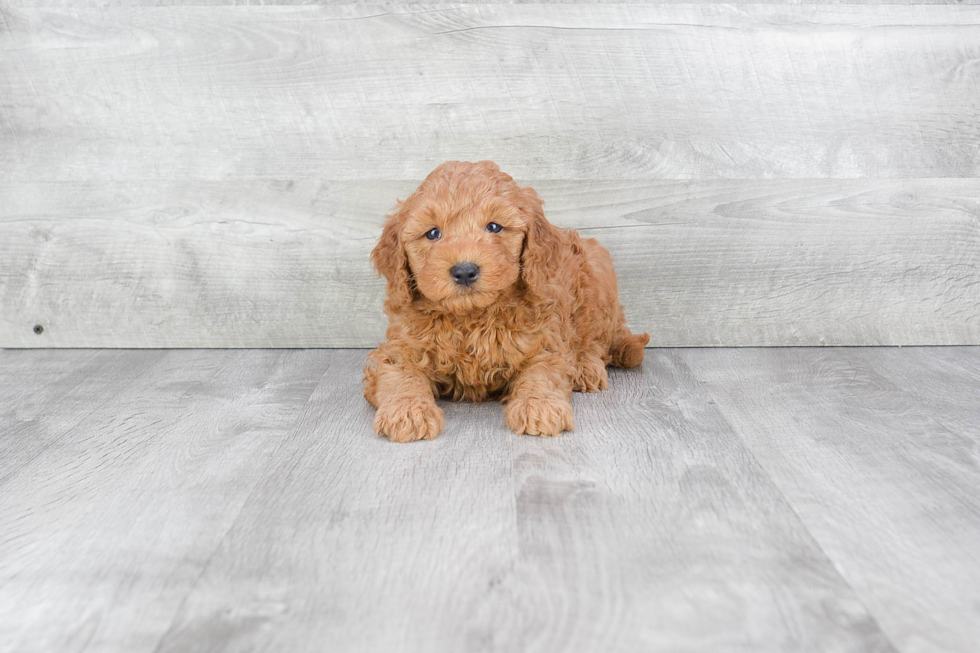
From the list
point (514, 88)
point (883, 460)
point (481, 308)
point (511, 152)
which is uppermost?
point (514, 88)

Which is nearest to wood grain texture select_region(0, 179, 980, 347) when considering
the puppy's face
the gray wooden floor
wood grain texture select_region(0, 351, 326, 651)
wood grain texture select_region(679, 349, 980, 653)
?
wood grain texture select_region(679, 349, 980, 653)

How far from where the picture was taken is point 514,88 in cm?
318

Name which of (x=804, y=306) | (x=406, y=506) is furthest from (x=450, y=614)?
(x=804, y=306)

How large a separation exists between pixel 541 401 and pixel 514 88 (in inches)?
55.6

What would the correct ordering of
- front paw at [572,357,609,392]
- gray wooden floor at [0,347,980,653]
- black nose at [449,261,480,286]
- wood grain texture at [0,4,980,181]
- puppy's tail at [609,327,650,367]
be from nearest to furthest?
1. gray wooden floor at [0,347,980,653]
2. black nose at [449,261,480,286]
3. front paw at [572,357,609,392]
4. puppy's tail at [609,327,650,367]
5. wood grain texture at [0,4,980,181]

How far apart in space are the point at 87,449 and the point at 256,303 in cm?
120

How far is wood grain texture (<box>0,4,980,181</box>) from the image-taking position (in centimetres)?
316

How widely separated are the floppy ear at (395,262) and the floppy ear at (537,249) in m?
0.35

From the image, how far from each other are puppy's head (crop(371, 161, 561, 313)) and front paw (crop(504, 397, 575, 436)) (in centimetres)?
32

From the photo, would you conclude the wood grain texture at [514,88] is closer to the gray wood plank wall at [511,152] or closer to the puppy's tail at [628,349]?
the gray wood plank wall at [511,152]

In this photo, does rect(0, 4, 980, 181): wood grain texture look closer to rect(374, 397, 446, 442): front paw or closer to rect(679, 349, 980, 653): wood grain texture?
rect(679, 349, 980, 653): wood grain texture

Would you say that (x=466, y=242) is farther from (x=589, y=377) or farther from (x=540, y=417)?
(x=589, y=377)

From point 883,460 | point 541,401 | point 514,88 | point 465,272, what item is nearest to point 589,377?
point 541,401

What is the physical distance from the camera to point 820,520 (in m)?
1.80
